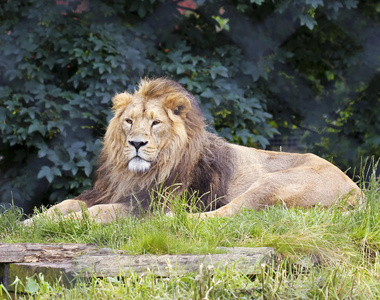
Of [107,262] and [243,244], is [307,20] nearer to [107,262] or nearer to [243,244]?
[243,244]

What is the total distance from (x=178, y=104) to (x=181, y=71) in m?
1.19

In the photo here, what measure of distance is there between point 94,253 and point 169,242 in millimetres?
331

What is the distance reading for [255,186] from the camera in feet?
12.3

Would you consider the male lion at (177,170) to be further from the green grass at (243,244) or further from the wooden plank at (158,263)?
the wooden plank at (158,263)

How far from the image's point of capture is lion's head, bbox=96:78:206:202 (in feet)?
12.3

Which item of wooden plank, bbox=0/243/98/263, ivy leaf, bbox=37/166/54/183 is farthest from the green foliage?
wooden plank, bbox=0/243/98/263

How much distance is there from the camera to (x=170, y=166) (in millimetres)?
3834

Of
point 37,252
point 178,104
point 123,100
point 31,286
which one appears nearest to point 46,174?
point 123,100

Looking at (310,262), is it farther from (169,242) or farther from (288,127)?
(288,127)

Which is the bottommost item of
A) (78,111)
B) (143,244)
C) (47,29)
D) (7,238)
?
(7,238)

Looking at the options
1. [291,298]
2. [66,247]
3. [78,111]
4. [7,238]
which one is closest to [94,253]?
[66,247]

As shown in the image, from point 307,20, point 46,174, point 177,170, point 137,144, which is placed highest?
point 307,20

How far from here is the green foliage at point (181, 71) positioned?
16.5 feet

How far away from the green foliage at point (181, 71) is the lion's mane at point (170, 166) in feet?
3.16
